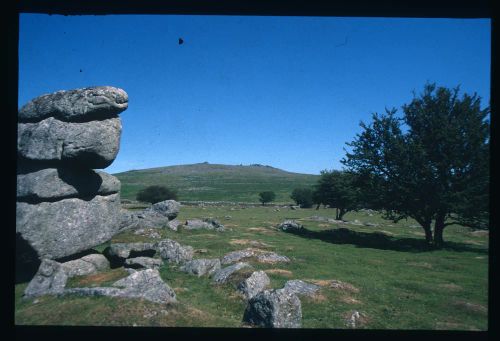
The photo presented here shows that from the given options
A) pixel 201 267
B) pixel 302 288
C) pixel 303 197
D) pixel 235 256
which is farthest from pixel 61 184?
pixel 303 197

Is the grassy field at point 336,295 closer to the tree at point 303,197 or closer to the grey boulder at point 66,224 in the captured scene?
the grey boulder at point 66,224

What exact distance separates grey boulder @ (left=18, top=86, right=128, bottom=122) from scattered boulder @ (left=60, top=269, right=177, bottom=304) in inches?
424

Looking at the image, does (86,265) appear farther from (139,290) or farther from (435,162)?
(435,162)

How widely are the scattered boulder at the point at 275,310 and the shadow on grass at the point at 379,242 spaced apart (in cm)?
2204

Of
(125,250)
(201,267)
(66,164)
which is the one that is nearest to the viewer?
(201,267)

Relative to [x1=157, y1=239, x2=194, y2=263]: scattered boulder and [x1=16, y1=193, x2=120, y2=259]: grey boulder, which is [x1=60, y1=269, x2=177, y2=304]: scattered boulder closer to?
[x1=16, y1=193, x2=120, y2=259]: grey boulder

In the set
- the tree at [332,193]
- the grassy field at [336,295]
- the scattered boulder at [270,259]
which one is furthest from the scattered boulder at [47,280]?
the tree at [332,193]

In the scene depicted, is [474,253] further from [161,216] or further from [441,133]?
[161,216]

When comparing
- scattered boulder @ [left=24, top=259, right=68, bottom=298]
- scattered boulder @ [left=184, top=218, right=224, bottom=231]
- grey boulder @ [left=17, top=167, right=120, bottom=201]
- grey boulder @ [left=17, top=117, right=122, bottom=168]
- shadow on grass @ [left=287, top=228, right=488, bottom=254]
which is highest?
grey boulder @ [left=17, top=117, right=122, bottom=168]

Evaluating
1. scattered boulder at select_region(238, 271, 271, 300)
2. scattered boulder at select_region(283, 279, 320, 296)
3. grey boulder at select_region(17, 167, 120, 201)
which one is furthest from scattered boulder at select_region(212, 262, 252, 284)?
grey boulder at select_region(17, 167, 120, 201)

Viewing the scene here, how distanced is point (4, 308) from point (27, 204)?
15099 mm

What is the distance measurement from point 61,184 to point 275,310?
48.6ft

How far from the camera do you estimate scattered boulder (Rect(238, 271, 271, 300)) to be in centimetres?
1456

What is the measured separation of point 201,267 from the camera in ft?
59.9
